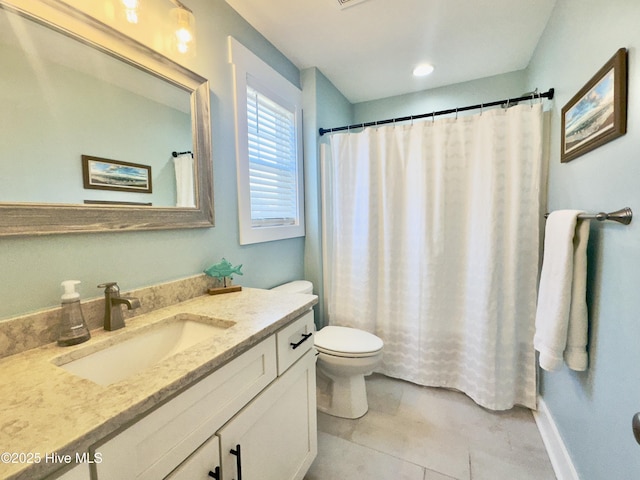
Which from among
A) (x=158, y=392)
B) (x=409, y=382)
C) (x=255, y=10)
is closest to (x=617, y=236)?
(x=158, y=392)

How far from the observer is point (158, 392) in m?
0.58

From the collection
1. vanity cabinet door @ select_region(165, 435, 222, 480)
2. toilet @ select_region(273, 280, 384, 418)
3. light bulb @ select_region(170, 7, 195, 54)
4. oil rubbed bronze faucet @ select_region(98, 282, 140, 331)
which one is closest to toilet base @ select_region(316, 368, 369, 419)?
toilet @ select_region(273, 280, 384, 418)

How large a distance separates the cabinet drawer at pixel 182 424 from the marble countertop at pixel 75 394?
0.03 m

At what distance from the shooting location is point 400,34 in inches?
67.8

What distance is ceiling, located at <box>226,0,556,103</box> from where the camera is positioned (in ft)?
4.95

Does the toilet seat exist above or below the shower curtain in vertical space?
below

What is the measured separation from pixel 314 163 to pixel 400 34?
38.1 inches

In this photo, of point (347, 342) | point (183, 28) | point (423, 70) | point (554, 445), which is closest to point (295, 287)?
point (347, 342)

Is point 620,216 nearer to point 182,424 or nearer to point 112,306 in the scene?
point 182,424

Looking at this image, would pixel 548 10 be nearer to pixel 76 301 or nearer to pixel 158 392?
pixel 158 392

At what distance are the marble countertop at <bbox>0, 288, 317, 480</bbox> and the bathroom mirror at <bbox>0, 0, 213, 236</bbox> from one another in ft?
1.20

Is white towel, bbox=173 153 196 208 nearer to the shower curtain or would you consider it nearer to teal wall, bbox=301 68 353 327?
teal wall, bbox=301 68 353 327

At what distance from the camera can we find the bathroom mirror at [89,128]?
2.57 ft

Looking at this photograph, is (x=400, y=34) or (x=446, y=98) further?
(x=446, y=98)
